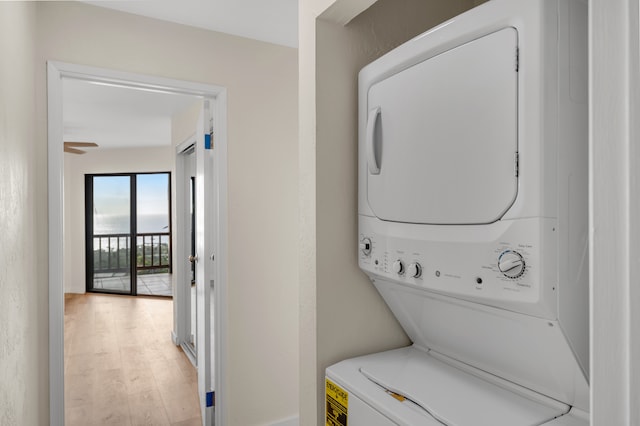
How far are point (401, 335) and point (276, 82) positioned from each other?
1.69 metres

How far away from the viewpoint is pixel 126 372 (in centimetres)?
353

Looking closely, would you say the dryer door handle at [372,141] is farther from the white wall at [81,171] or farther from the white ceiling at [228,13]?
the white wall at [81,171]

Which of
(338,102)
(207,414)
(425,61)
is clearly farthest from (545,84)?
(207,414)

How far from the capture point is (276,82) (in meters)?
2.46

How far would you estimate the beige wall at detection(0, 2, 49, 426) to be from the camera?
1.18 meters

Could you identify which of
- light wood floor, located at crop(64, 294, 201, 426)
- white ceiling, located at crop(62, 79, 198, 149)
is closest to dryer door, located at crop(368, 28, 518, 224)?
white ceiling, located at crop(62, 79, 198, 149)

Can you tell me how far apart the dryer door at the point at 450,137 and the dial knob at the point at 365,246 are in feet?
0.37

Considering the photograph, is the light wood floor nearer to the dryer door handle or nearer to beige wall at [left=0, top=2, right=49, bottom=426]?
beige wall at [left=0, top=2, right=49, bottom=426]

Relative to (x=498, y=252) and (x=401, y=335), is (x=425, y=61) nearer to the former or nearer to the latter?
(x=498, y=252)

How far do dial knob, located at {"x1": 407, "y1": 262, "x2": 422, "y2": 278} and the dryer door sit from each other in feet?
0.36

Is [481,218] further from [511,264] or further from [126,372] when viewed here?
[126,372]

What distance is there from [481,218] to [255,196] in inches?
67.9

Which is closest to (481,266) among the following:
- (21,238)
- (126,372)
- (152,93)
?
(21,238)
